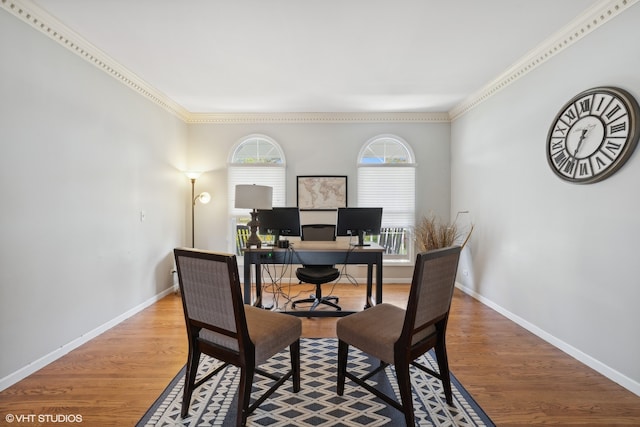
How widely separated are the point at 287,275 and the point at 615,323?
370 cm

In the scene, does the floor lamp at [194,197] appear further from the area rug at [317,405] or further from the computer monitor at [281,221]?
the area rug at [317,405]

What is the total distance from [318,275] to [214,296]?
72.6 inches

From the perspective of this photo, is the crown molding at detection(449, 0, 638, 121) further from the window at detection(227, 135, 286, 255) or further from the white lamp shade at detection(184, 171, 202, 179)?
the white lamp shade at detection(184, 171, 202, 179)

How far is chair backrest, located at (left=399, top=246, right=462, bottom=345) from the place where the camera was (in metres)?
1.48

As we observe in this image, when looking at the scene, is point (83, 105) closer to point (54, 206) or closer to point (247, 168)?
point (54, 206)

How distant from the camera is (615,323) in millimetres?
2049

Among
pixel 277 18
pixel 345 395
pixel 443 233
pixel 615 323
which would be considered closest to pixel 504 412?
pixel 345 395

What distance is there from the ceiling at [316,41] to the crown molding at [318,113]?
0.05 m

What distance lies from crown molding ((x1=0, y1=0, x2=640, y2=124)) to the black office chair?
1.87 meters

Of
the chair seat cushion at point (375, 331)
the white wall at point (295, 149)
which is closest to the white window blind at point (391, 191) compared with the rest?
the white wall at point (295, 149)

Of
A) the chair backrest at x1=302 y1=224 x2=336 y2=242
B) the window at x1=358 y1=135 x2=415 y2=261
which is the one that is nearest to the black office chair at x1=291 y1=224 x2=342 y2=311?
the chair backrest at x1=302 y1=224 x2=336 y2=242

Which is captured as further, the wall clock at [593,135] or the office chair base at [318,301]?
the office chair base at [318,301]

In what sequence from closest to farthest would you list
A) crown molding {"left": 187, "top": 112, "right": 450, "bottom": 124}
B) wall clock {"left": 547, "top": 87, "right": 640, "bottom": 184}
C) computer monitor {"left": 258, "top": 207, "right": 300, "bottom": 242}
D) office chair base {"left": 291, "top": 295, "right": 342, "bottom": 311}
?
wall clock {"left": 547, "top": 87, "right": 640, "bottom": 184}
computer monitor {"left": 258, "top": 207, "right": 300, "bottom": 242}
office chair base {"left": 291, "top": 295, "right": 342, "bottom": 311}
crown molding {"left": 187, "top": 112, "right": 450, "bottom": 124}

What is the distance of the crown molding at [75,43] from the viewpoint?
204 cm
